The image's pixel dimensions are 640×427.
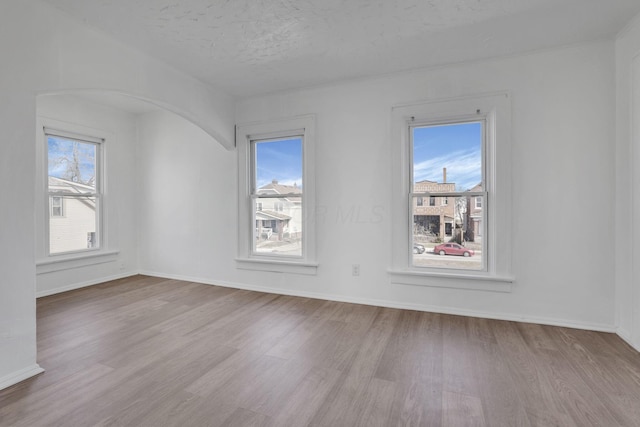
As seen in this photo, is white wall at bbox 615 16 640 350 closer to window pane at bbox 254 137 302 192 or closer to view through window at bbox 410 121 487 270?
view through window at bbox 410 121 487 270

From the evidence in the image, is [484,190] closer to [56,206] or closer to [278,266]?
[278,266]

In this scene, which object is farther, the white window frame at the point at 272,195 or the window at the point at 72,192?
the window at the point at 72,192

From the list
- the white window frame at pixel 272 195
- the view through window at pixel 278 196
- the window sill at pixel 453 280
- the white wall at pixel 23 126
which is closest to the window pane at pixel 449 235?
the window sill at pixel 453 280

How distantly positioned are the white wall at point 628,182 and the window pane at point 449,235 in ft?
3.55

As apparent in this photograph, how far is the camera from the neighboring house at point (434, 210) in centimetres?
330

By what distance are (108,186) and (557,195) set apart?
5.85 meters

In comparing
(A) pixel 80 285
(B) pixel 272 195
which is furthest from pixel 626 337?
(A) pixel 80 285

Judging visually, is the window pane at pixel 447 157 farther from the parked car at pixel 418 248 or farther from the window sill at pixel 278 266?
the window sill at pixel 278 266

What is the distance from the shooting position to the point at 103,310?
132 inches

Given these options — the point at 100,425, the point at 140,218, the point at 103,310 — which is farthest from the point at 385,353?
the point at 140,218

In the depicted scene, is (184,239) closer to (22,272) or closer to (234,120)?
(234,120)

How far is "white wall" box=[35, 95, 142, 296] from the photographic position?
3867mm

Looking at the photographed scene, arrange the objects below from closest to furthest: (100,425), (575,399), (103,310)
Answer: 1. (100,425)
2. (575,399)
3. (103,310)

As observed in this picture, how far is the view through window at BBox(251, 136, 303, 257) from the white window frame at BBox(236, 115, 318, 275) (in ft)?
0.19
